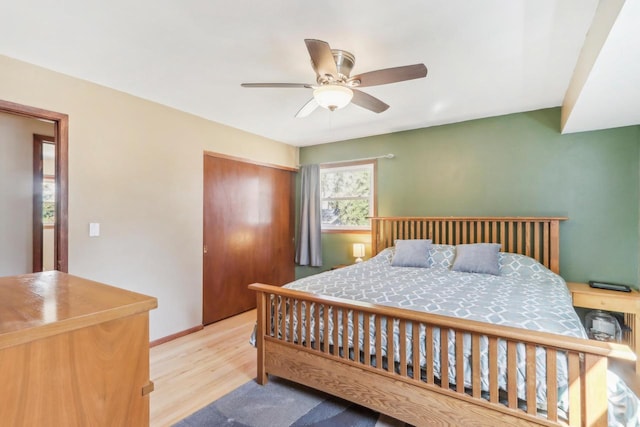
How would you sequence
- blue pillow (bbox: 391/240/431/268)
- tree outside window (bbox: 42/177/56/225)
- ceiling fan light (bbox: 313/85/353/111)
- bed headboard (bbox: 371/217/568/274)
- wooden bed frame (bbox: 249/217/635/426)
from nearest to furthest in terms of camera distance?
wooden bed frame (bbox: 249/217/635/426) → ceiling fan light (bbox: 313/85/353/111) → bed headboard (bbox: 371/217/568/274) → blue pillow (bbox: 391/240/431/268) → tree outside window (bbox: 42/177/56/225)

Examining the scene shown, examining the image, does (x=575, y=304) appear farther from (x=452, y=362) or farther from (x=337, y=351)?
(x=337, y=351)

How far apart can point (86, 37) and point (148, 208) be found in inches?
58.7

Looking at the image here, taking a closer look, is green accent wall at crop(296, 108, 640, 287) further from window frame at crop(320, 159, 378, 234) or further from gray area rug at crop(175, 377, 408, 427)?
gray area rug at crop(175, 377, 408, 427)

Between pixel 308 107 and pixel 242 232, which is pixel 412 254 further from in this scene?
pixel 242 232

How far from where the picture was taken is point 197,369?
2531 mm

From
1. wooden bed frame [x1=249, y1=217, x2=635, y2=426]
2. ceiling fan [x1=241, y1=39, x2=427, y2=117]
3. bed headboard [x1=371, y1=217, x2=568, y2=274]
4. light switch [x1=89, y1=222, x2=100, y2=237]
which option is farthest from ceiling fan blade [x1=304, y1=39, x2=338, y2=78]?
bed headboard [x1=371, y1=217, x2=568, y2=274]

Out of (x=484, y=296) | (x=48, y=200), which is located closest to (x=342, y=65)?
(x=484, y=296)

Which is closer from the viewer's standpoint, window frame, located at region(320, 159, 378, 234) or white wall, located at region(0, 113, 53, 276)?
white wall, located at region(0, 113, 53, 276)

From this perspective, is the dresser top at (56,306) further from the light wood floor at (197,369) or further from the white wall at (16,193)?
the white wall at (16,193)

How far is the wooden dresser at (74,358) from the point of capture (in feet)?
2.05

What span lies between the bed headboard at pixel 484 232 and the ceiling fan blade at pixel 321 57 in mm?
2377

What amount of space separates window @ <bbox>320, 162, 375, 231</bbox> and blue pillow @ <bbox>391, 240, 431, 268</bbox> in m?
0.96

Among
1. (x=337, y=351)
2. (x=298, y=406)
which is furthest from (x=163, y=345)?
(x=337, y=351)

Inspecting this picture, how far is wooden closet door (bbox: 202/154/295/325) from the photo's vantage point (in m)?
3.63
